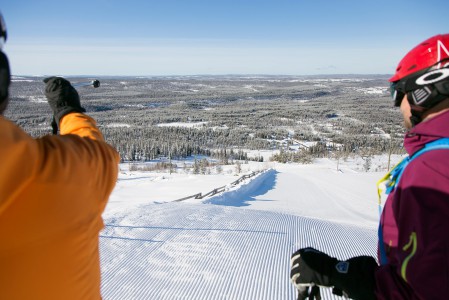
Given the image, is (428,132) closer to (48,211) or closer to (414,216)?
(414,216)

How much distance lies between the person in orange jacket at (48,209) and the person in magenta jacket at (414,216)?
931 millimetres

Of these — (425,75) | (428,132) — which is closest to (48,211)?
(428,132)

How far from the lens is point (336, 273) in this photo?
4.48 feet

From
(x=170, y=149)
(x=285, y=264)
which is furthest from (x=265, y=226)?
(x=170, y=149)

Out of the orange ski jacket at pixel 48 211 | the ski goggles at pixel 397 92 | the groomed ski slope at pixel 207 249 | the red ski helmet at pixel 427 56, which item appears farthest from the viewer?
the groomed ski slope at pixel 207 249

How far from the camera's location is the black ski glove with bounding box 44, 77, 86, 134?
138 cm

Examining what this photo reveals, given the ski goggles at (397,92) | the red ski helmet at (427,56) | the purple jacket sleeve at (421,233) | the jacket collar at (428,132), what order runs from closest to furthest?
the purple jacket sleeve at (421,233)
the jacket collar at (428,132)
the red ski helmet at (427,56)
the ski goggles at (397,92)

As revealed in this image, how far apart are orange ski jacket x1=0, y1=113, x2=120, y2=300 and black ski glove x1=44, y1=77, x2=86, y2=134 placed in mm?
465

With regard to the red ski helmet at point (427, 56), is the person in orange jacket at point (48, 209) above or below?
below

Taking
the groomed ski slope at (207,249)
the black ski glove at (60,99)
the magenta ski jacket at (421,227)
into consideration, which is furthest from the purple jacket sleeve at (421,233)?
the groomed ski slope at (207,249)

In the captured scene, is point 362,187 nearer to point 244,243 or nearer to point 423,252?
point 244,243

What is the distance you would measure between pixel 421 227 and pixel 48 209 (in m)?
1.11

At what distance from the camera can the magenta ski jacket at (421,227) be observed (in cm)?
100

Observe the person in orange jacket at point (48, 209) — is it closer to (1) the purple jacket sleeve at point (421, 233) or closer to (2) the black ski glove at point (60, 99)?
(2) the black ski glove at point (60, 99)
